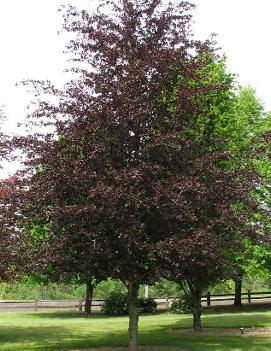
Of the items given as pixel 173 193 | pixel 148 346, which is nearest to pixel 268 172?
pixel 148 346

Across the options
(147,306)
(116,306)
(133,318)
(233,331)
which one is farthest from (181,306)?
(133,318)

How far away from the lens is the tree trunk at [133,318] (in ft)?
40.8

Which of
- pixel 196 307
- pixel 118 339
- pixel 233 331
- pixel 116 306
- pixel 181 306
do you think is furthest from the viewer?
pixel 116 306

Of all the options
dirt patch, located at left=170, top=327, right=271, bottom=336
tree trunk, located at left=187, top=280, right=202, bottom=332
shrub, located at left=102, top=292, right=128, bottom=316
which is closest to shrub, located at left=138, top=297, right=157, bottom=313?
shrub, located at left=102, top=292, right=128, bottom=316

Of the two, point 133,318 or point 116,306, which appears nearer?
point 133,318

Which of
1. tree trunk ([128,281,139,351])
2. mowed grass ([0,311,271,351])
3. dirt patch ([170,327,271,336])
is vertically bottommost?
mowed grass ([0,311,271,351])

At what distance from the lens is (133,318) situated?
12.8 meters

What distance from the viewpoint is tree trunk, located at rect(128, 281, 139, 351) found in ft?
40.8

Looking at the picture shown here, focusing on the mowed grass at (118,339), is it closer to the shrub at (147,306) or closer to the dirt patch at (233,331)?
the dirt patch at (233,331)

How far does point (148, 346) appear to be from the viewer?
13953 mm

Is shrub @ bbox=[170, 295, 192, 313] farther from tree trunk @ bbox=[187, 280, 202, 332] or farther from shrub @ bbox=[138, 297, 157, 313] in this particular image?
tree trunk @ bbox=[187, 280, 202, 332]

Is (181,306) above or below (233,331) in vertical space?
above

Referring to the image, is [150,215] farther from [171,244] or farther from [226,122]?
[226,122]

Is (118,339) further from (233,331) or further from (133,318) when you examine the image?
(233,331)
